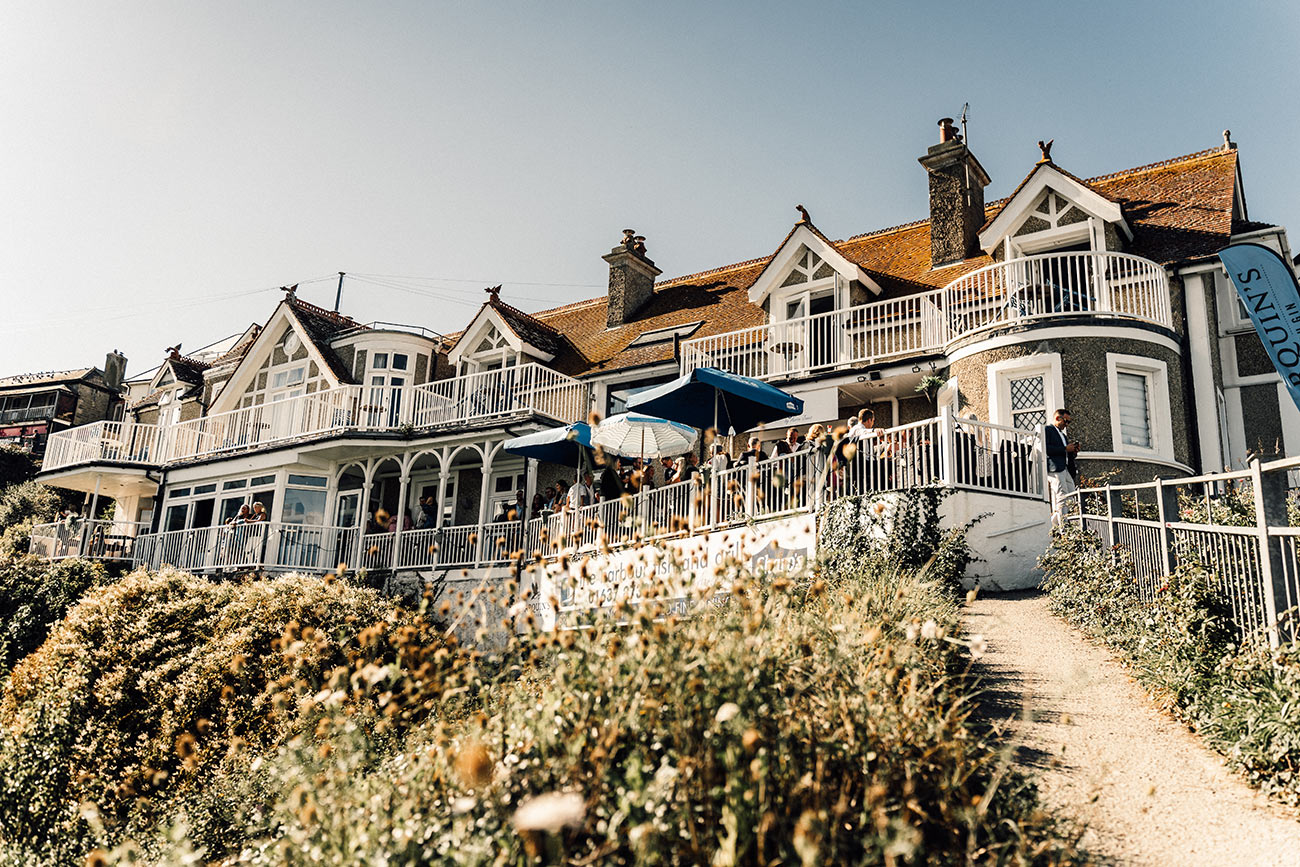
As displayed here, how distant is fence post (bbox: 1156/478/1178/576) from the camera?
7520mm

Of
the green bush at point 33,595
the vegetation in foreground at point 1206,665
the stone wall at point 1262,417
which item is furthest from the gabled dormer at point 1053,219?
the green bush at point 33,595

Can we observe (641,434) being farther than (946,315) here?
No

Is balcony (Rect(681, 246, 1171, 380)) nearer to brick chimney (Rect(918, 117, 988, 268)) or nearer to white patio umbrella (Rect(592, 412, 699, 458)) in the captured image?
brick chimney (Rect(918, 117, 988, 268))

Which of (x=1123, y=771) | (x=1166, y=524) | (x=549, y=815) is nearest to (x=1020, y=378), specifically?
(x=1166, y=524)

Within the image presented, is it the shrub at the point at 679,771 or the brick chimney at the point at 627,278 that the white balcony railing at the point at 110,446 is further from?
the shrub at the point at 679,771

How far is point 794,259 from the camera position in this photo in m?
20.4

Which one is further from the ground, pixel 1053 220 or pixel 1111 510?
pixel 1053 220

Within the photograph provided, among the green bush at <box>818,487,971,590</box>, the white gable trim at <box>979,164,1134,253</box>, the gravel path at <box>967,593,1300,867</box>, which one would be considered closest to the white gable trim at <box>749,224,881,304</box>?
the white gable trim at <box>979,164,1134,253</box>

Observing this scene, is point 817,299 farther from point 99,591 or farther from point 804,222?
point 99,591

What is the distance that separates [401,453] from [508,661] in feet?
61.3

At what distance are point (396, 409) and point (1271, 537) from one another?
19741 mm

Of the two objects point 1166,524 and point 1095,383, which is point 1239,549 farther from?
point 1095,383

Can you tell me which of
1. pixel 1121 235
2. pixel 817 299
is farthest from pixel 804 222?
pixel 1121 235

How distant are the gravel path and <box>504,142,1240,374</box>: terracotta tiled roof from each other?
12.0 meters
